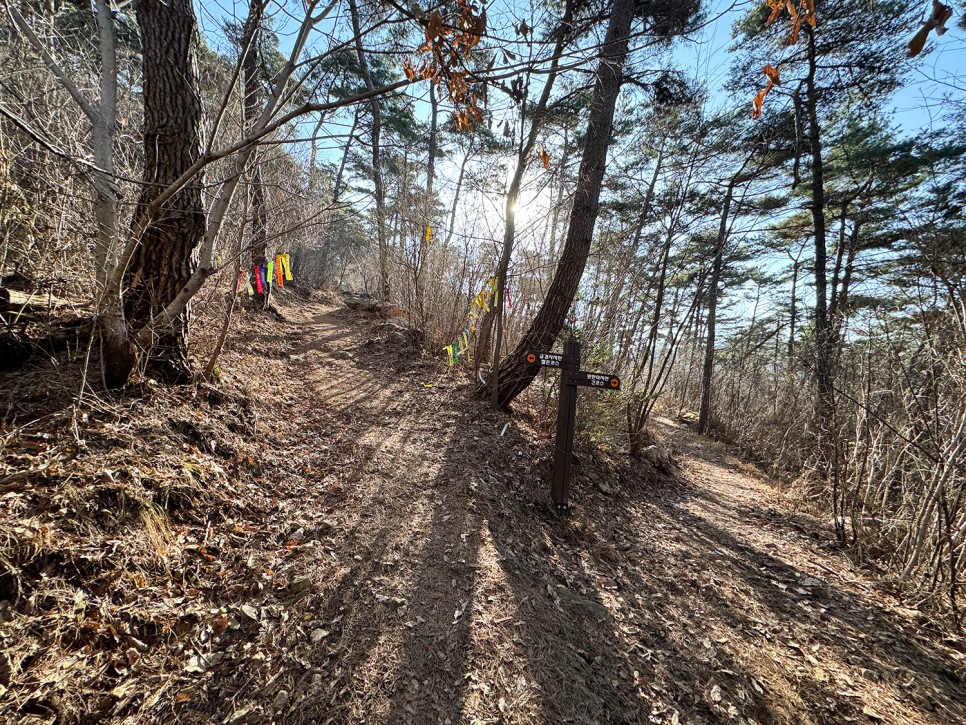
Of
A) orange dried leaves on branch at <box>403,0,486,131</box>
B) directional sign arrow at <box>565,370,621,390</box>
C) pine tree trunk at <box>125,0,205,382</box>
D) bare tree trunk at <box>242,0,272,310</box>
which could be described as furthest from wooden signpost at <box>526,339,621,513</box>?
pine tree trunk at <box>125,0,205,382</box>

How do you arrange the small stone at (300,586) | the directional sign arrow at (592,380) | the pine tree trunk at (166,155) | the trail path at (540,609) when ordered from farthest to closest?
the directional sign arrow at (592,380) < the pine tree trunk at (166,155) < the small stone at (300,586) < the trail path at (540,609)

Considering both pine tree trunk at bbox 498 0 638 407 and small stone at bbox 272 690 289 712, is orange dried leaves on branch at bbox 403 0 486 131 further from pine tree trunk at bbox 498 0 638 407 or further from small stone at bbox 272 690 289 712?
pine tree trunk at bbox 498 0 638 407

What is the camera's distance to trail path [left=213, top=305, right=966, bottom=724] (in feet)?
5.44

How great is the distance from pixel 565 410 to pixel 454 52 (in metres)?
2.80

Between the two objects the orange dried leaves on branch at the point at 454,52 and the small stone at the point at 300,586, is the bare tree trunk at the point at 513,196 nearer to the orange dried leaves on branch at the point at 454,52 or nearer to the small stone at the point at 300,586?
the orange dried leaves on branch at the point at 454,52

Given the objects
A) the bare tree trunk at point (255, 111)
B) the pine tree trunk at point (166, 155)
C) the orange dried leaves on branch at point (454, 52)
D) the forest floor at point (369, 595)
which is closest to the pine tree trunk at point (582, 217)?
the forest floor at point (369, 595)

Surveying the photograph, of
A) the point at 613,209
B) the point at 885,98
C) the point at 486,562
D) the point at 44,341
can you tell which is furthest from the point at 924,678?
the point at 885,98

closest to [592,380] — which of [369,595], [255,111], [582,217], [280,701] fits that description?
[369,595]

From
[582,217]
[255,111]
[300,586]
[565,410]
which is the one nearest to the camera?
[300,586]

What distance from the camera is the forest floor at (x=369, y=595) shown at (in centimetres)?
145

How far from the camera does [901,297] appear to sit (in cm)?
320

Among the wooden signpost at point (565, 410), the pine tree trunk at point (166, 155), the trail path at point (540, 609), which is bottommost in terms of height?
the trail path at point (540, 609)

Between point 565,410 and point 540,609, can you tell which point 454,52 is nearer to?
point 565,410

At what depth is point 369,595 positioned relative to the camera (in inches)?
79.4
